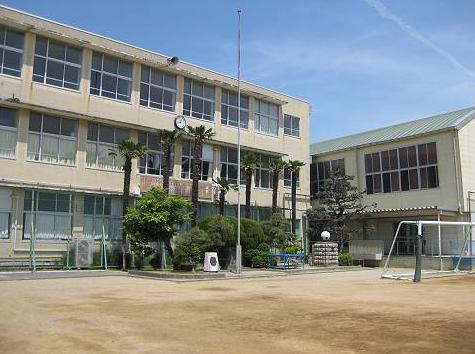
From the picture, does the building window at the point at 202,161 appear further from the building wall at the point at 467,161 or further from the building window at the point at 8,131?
the building wall at the point at 467,161

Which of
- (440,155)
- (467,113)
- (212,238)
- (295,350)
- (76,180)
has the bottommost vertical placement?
(295,350)

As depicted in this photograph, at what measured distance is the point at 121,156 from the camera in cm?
3372

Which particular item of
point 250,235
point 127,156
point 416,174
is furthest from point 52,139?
point 416,174

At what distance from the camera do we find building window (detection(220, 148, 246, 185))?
40219 millimetres

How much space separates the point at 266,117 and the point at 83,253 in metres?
20.0

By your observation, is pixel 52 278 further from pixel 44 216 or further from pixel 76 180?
pixel 76 180

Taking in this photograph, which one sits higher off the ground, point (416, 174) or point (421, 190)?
point (416, 174)

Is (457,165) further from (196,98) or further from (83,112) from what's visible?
(83,112)

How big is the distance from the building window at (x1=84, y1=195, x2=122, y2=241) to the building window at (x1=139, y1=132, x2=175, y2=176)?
124 inches

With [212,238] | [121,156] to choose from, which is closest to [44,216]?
[121,156]

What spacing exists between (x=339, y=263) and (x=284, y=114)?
15.2 m

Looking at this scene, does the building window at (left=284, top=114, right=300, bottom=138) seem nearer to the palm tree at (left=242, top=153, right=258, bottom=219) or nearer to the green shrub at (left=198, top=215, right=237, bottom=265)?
the palm tree at (left=242, top=153, right=258, bottom=219)

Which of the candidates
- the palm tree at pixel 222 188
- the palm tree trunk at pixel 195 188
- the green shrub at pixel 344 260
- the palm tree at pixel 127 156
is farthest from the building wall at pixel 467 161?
the palm tree at pixel 127 156

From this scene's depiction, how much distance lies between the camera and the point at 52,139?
31.0m
